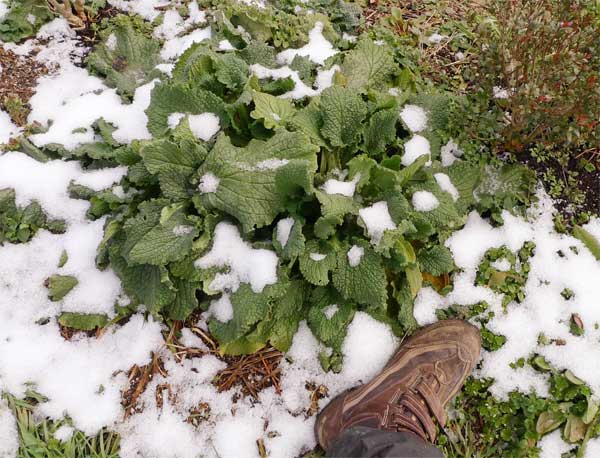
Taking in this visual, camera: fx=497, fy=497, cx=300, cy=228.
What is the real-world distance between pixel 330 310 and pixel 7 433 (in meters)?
1.59

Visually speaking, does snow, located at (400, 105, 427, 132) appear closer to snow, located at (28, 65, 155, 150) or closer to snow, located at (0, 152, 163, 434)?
snow, located at (28, 65, 155, 150)

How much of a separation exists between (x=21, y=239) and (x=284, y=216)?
55.6 inches

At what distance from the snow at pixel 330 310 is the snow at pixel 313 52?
1386 millimetres

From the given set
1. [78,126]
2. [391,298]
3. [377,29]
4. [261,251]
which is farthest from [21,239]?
[377,29]

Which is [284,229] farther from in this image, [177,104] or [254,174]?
[177,104]

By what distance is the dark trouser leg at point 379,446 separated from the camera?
185 cm

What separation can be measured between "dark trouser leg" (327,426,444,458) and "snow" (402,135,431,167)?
1274mm

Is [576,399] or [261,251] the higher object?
[261,251]

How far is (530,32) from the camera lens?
223 centimetres

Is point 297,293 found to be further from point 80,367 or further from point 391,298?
point 80,367

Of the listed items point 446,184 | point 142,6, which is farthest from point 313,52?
point 142,6

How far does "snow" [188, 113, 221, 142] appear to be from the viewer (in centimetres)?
236

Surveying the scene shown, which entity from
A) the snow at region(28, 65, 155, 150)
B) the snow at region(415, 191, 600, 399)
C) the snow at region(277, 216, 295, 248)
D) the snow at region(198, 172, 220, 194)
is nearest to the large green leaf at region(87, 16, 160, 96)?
the snow at region(28, 65, 155, 150)

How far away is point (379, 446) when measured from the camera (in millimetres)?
1894
